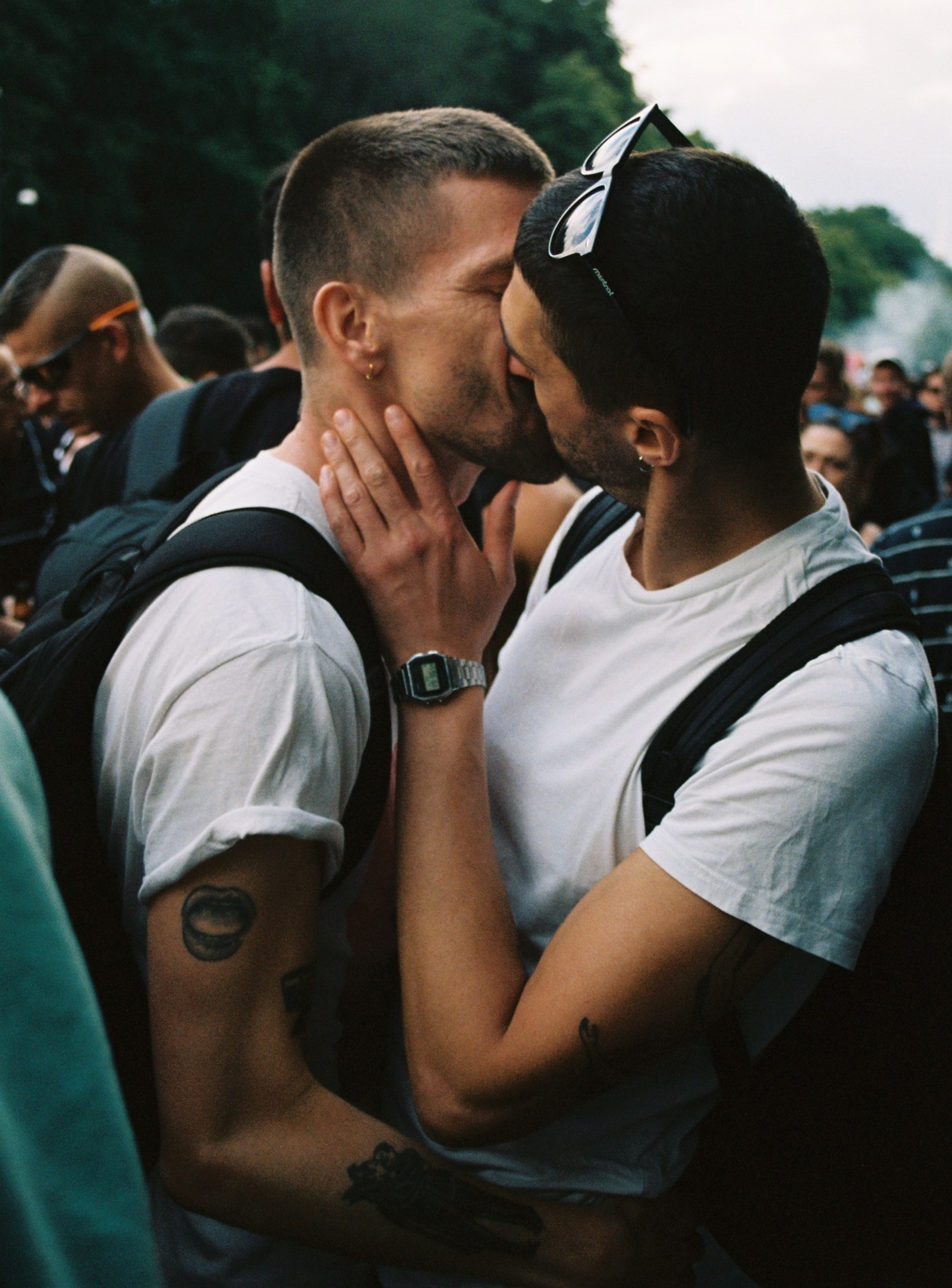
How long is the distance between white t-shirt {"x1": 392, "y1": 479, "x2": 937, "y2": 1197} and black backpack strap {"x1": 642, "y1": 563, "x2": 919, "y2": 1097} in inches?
0.8

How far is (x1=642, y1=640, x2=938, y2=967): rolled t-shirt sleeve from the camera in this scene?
1.41 m

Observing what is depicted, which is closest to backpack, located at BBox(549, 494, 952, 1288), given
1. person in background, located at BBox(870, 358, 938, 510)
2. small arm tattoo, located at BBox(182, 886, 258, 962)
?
small arm tattoo, located at BBox(182, 886, 258, 962)

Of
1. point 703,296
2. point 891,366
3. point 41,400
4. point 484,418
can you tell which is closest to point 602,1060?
point 703,296

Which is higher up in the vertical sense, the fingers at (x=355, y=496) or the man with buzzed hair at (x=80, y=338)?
the man with buzzed hair at (x=80, y=338)

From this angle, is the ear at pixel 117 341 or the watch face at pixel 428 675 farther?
the ear at pixel 117 341

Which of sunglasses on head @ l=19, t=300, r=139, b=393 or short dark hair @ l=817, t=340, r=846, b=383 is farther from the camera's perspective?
short dark hair @ l=817, t=340, r=846, b=383

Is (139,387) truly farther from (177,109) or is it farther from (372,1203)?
(177,109)

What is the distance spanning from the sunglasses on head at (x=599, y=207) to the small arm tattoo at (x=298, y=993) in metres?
1.00

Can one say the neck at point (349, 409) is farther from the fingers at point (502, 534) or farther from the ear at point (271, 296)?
the ear at point (271, 296)

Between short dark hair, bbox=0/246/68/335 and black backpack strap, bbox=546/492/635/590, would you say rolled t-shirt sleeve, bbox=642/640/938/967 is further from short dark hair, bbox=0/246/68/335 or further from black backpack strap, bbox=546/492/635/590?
short dark hair, bbox=0/246/68/335

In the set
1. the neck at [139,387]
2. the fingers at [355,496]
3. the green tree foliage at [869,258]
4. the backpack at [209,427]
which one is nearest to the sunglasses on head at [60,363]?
the neck at [139,387]

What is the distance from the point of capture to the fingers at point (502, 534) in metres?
2.12

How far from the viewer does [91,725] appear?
1715 millimetres

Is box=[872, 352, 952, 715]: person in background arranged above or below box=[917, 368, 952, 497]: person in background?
below
